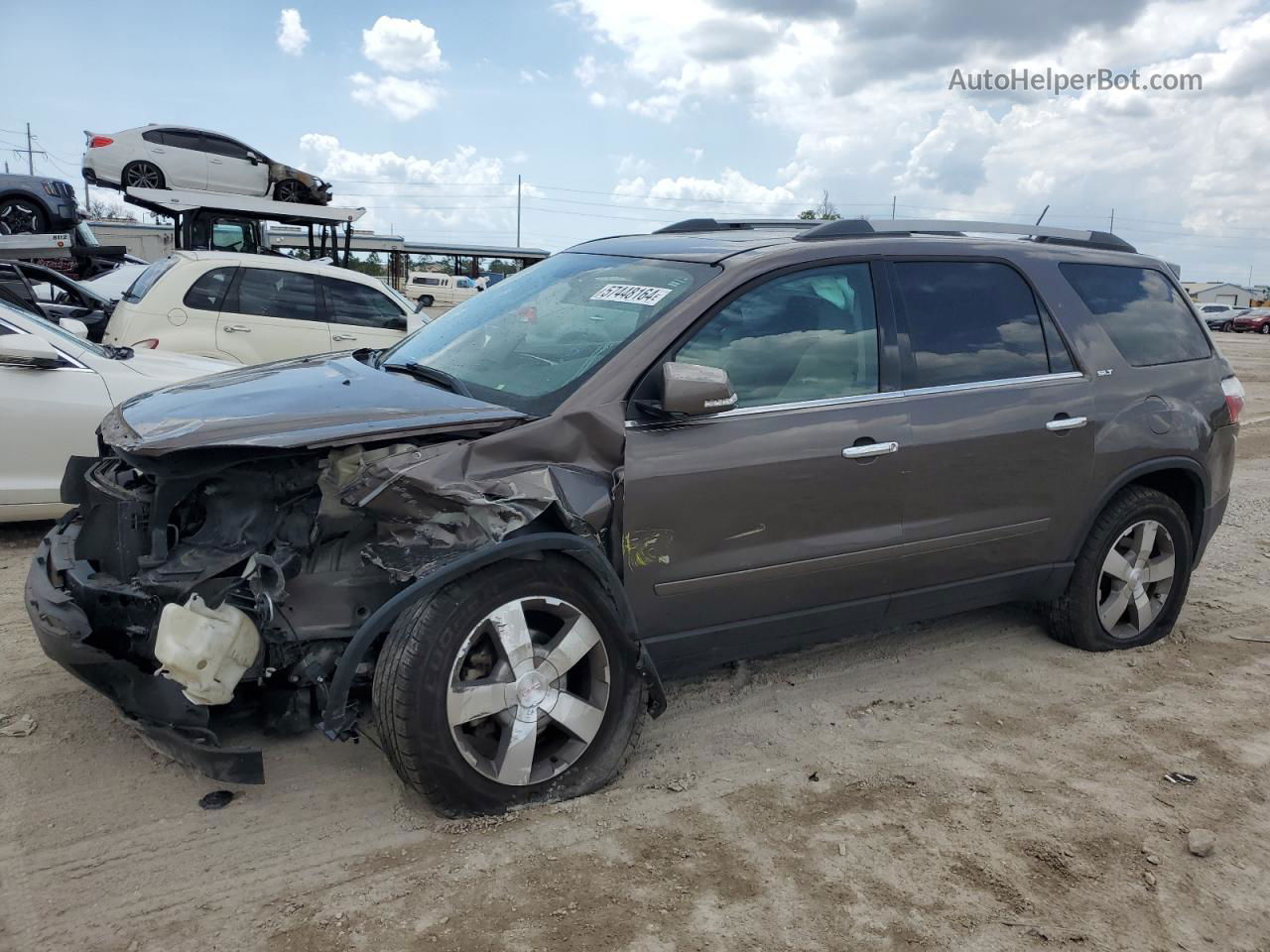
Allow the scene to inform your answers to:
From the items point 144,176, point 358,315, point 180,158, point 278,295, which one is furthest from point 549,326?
point 144,176

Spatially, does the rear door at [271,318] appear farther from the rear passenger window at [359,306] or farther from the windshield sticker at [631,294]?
the windshield sticker at [631,294]

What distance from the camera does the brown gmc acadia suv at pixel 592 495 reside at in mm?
3059

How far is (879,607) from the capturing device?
400cm

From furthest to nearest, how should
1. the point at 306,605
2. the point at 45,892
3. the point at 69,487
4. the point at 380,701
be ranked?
the point at 69,487, the point at 306,605, the point at 380,701, the point at 45,892

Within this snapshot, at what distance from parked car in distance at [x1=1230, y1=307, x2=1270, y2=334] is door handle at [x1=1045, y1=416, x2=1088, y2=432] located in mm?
53815

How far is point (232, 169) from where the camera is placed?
17.9 m

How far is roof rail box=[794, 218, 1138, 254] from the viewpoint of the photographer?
4.10 meters

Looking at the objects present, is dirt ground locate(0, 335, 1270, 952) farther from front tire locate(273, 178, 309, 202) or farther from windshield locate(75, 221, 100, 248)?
front tire locate(273, 178, 309, 202)

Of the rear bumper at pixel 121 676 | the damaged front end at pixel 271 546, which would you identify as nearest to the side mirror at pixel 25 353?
the damaged front end at pixel 271 546

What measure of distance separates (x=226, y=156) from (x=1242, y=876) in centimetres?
1864

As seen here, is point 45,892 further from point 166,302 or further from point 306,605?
point 166,302

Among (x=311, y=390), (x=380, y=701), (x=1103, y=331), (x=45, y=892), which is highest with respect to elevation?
(x=1103, y=331)

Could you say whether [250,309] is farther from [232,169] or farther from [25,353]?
[232,169]

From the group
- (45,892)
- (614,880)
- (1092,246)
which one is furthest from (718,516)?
(1092,246)
